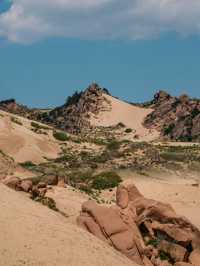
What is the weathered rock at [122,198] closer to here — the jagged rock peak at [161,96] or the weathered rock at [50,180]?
the weathered rock at [50,180]

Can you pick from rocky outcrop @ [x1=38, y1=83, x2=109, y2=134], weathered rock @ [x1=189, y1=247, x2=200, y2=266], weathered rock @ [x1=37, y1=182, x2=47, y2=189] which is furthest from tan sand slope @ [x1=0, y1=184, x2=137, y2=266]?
rocky outcrop @ [x1=38, y1=83, x2=109, y2=134]

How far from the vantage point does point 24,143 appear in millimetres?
63812

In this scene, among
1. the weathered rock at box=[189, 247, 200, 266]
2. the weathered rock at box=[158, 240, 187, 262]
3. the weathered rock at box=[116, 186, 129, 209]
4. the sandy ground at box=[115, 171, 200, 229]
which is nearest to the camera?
the weathered rock at box=[189, 247, 200, 266]

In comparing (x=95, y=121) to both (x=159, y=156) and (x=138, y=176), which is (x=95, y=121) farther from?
(x=138, y=176)

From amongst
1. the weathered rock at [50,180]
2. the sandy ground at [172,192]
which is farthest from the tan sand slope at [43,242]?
the sandy ground at [172,192]

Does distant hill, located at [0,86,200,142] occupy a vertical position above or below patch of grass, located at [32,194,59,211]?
above

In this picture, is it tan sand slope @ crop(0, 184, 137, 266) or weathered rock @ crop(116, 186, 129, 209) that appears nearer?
tan sand slope @ crop(0, 184, 137, 266)

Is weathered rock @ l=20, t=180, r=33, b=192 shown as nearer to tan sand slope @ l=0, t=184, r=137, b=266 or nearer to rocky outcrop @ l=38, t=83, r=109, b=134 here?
tan sand slope @ l=0, t=184, r=137, b=266

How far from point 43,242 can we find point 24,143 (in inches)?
1805

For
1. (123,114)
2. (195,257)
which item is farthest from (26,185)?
(123,114)

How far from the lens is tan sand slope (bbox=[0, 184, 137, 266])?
17.5 meters

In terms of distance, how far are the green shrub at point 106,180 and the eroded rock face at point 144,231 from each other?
46.7 feet

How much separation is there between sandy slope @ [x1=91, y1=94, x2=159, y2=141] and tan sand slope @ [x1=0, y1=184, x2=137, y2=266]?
78823 millimetres

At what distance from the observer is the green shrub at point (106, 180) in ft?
135
